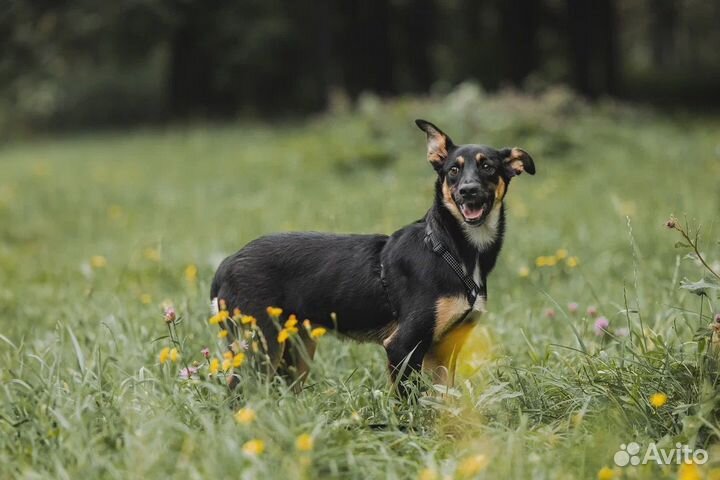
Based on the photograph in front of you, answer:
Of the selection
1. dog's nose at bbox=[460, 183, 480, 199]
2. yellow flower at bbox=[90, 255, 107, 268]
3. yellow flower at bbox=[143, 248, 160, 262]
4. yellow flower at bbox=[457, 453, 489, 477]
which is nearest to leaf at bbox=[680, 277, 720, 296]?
dog's nose at bbox=[460, 183, 480, 199]

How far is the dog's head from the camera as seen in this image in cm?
344

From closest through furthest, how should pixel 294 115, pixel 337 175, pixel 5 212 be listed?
pixel 5 212, pixel 337 175, pixel 294 115

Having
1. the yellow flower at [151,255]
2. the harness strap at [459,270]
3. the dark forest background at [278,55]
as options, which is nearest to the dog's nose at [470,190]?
the harness strap at [459,270]

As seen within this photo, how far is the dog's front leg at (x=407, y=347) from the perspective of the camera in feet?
10.9

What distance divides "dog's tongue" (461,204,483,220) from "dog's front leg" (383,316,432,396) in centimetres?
47

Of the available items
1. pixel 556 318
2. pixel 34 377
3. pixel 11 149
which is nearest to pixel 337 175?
pixel 556 318

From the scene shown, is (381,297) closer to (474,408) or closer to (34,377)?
(474,408)

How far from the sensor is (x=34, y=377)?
145 inches

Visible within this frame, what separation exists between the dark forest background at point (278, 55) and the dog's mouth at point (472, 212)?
44.2ft

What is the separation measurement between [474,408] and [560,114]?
1086 cm

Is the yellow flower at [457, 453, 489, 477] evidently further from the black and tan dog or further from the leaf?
the leaf

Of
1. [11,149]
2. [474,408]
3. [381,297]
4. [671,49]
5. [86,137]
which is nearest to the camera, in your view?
[474,408]

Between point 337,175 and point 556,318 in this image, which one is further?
point 337,175

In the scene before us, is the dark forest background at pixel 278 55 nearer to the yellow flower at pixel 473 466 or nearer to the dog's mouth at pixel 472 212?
the dog's mouth at pixel 472 212
